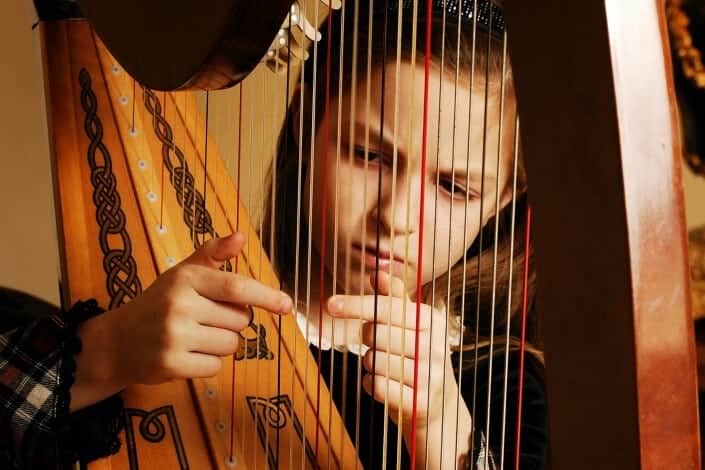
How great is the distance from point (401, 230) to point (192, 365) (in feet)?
0.79

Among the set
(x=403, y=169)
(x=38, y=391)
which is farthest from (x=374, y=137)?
(x=38, y=391)

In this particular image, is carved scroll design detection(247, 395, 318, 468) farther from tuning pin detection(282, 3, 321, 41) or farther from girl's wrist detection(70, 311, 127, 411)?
tuning pin detection(282, 3, 321, 41)

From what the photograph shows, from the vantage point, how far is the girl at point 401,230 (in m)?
0.63

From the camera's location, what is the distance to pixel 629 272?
0.24 meters

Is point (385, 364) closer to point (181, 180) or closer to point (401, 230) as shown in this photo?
point (401, 230)

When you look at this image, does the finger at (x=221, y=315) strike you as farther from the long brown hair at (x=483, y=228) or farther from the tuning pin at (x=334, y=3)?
the tuning pin at (x=334, y=3)

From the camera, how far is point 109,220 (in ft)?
2.76

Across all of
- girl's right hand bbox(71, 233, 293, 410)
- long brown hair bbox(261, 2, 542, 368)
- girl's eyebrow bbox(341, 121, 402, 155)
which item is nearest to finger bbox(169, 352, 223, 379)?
girl's right hand bbox(71, 233, 293, 410)

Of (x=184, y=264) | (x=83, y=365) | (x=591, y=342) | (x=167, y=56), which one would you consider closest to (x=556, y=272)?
(x=591, y=342)

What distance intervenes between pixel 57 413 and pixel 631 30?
680mm

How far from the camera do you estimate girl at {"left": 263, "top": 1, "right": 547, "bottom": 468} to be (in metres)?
0.63

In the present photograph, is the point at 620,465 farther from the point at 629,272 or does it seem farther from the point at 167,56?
the point at 167,56

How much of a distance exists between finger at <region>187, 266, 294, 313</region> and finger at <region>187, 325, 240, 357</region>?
0.09ft

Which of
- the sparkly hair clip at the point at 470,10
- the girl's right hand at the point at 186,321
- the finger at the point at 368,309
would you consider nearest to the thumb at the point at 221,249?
the girl's right hand at the point at 186,321
